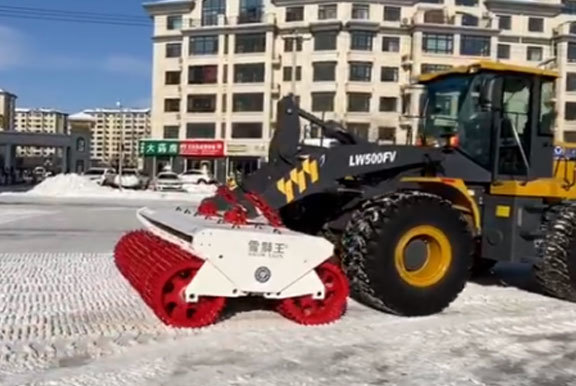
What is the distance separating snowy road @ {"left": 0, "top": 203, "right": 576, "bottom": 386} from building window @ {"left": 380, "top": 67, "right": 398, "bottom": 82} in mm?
58736

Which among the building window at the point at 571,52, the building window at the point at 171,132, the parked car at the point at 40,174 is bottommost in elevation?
the parked car at the point at 40,174

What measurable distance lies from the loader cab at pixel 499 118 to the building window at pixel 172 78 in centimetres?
6375

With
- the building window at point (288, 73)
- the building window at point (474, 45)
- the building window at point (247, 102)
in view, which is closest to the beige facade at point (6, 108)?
the building window at point (247, 102)

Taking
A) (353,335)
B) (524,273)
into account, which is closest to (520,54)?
(524,273)

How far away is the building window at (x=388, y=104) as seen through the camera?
65438mm

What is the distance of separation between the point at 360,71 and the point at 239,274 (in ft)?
200

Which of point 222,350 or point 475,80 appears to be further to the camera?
point 475,80

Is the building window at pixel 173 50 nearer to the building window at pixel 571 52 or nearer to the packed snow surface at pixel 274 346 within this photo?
the building window at pixel 571 52

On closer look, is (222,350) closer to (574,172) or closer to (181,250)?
(181,250)

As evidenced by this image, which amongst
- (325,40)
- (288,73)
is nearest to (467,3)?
(325,40)

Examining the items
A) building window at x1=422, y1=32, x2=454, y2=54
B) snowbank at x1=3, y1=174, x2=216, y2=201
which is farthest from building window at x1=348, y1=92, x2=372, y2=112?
snowbank at x1=3, y1=174, x2=216, y2=201

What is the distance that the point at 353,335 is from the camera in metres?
6.32

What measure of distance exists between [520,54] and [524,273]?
64.3 meters

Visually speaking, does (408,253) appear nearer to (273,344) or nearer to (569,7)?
(273,344)
